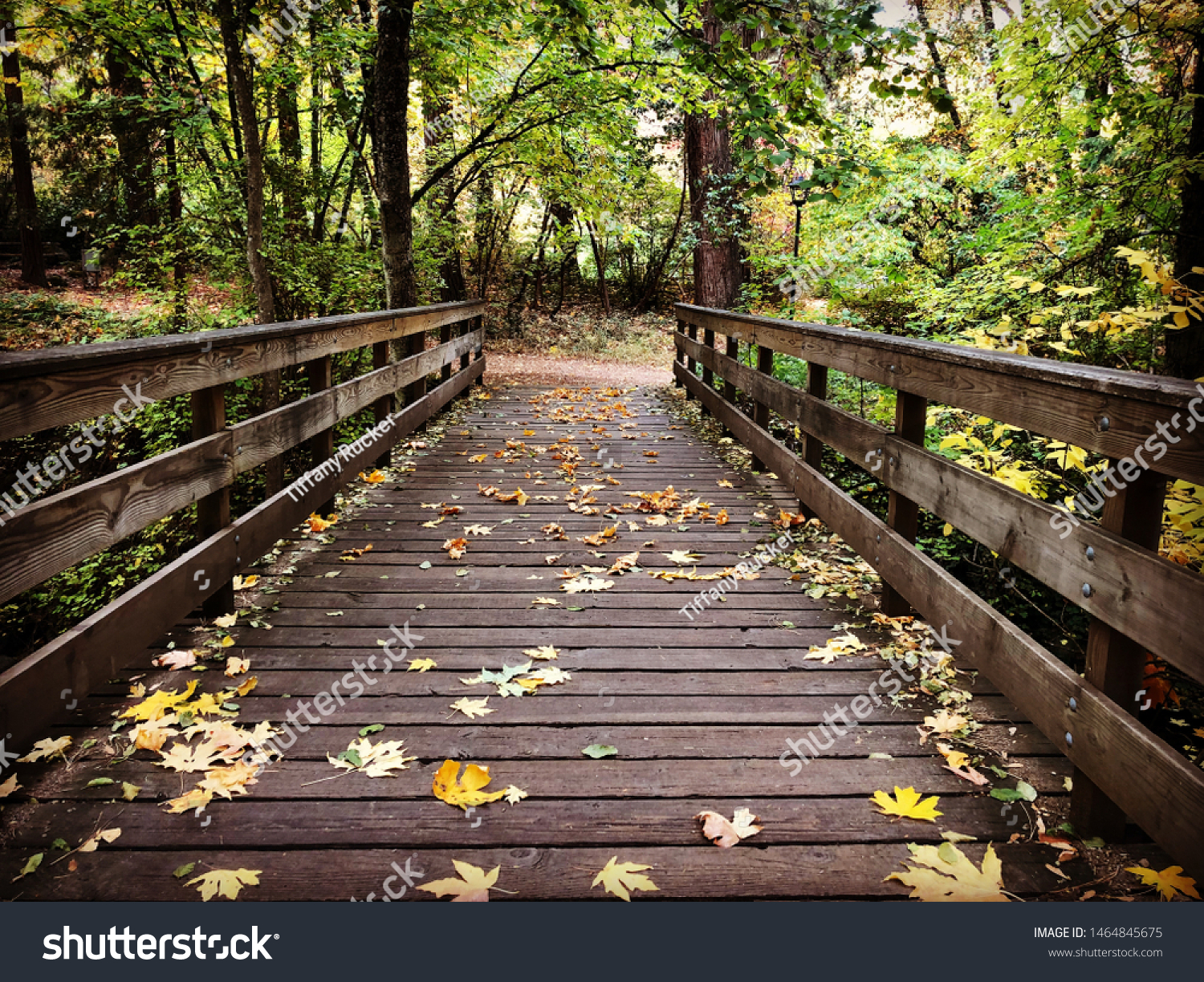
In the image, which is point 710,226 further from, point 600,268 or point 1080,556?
point 1080,556

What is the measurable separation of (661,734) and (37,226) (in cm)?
2123

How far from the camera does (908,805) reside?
209cm

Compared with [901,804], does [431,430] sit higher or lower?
higher

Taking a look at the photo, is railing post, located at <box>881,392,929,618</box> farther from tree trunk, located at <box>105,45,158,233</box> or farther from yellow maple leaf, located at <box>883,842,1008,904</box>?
tree trunk, located at <box>105,45,158,233</box>

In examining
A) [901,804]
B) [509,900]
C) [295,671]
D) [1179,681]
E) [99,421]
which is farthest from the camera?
[99,421]

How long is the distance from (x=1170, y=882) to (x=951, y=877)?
0.47 meters

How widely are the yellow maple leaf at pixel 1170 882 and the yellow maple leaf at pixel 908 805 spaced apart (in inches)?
18.2

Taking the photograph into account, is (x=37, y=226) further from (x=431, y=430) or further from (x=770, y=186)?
(x=770, y=186)

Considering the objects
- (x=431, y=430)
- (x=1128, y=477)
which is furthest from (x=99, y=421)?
(x=1128, y=477)

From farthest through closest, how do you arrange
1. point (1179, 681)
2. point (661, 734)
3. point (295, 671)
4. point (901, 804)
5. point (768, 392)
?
point (768, 392) < point (1179, 681) < point (295, 671) < point (661, 734) < point (901, 804)

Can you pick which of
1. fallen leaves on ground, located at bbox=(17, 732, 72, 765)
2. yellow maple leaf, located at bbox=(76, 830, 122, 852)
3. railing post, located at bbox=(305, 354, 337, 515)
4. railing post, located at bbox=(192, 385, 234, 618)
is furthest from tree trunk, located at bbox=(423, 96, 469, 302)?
yellow maple leaf, located at bbox=(76, 830, 122, 852)

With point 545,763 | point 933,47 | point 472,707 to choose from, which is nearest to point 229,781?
point 472,707

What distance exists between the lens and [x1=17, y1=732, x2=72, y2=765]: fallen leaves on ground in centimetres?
224

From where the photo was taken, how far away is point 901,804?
2.09m
